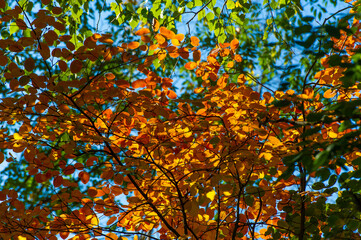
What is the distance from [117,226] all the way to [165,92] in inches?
39.4

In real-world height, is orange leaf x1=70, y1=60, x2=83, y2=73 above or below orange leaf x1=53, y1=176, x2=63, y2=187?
above

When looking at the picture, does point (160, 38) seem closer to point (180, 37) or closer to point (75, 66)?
point (180, 37)

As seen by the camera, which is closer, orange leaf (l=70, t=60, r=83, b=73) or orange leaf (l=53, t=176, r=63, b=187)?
orange leaf (l=70, t=60, r=83, b=73)

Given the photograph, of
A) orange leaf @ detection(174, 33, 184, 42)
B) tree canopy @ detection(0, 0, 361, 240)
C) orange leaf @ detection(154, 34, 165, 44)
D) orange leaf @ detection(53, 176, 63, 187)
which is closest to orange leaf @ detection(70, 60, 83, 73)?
tree canopy @ detection(0, 0, 361, 240)

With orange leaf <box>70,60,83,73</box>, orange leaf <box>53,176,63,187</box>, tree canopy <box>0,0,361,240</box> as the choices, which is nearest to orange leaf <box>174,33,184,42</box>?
tree canopy <box>0,0,361,240</box>

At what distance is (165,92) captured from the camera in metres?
2.38

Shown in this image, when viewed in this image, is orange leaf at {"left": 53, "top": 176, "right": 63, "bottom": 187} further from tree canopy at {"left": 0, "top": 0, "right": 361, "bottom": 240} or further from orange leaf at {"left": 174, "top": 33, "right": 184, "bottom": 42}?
orange leaf at {"left": 174, "top": 33, "right": 184, "bottom": 42}

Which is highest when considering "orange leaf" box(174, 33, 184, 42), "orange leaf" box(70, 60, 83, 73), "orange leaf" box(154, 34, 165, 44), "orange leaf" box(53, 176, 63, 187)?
"orange leaf" box(174, 33, 184, 42)

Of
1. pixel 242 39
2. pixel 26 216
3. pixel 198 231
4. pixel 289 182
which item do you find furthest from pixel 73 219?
pixel 242 39

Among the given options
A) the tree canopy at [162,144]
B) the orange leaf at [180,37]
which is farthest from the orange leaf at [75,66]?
the orange leaf at [180,37]

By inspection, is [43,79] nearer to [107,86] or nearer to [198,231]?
[107,86]

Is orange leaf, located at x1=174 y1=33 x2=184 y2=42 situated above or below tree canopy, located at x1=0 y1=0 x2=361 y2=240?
above

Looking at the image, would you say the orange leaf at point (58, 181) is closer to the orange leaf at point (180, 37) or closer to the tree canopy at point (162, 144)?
the tree canopy at point (162, 144)

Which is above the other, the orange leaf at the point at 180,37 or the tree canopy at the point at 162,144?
the orange leaf at the point at 180,37
